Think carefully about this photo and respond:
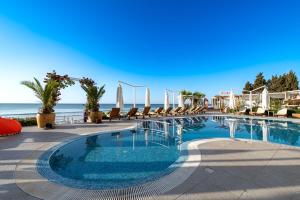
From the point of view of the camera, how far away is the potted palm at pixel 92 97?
1200 cm

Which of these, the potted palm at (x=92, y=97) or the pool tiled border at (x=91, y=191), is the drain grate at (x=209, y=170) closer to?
the pool tiled border at (x=91, y=191)

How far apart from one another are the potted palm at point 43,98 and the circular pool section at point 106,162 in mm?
3532

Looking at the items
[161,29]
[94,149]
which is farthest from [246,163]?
[161,29]

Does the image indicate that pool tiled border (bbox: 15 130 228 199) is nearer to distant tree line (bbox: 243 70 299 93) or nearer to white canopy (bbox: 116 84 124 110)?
white canopy (bbox: 116 84 124 110)

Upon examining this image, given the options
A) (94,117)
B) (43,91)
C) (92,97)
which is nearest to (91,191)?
(43,91)

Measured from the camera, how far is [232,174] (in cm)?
345

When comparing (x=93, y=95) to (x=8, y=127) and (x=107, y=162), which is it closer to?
(x=8, y=127)

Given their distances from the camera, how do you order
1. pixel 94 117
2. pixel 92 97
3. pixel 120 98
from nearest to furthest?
pixel 94 117 < pixel 92 97 < pixel 120 98

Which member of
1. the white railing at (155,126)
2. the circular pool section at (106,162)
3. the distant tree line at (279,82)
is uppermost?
the distant tree line at (279,82)

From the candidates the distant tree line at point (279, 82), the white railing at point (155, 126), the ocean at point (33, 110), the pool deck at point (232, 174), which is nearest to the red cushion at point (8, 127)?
the ocean at point (33, 110)

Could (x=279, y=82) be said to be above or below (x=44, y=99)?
above

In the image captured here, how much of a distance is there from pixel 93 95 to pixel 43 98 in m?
3.20

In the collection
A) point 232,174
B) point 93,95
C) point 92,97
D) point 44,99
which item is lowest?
point 232,174

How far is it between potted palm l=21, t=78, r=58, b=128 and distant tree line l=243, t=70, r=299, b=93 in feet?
147
